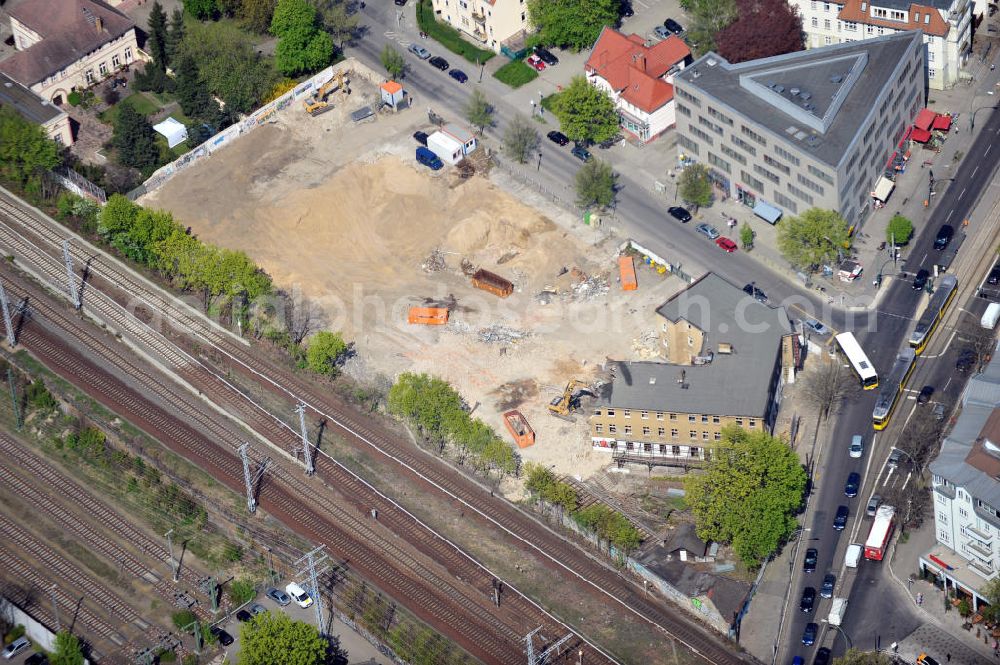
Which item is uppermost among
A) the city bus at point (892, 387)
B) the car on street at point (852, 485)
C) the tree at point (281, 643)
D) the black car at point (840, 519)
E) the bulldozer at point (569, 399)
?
the city bus at point (892, 387)

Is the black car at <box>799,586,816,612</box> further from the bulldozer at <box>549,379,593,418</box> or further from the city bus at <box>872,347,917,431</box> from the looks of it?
the bulldozer at <box>549,379,593,418</box>

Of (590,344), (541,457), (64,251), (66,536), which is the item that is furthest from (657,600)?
(64,251)

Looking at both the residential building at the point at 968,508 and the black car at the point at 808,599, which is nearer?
the residential building at the point at 968,508

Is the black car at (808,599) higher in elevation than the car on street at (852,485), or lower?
lower


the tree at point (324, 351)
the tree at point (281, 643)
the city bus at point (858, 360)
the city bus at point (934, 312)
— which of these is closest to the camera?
the tree at point (281, 643)

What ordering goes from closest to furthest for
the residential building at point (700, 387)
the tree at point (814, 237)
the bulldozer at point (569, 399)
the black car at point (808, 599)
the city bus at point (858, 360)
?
the black car at point (808, 599), the residential building at point (700, 387), the city bus at point (858, 360), the bulldozer at point (569, 399), the tree at point (814, 237)

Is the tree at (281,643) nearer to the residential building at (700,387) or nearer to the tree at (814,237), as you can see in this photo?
the residential building at (700,387)

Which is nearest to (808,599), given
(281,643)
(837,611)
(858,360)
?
(837,611)

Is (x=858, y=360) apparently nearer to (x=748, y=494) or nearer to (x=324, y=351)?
(x=748, y=494)

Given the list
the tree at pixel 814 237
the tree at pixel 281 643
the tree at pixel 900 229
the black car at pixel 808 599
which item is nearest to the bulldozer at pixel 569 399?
the tree at pixel 814 237
